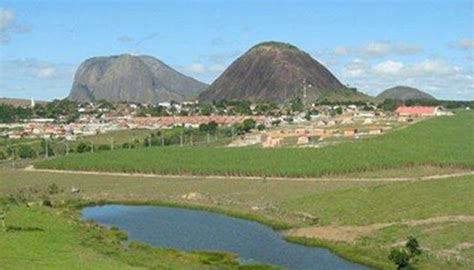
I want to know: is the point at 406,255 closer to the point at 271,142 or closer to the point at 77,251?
the point at 77,251

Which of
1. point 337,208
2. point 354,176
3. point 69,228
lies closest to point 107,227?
point 69,228

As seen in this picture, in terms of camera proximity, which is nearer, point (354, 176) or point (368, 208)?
point (368, 208)

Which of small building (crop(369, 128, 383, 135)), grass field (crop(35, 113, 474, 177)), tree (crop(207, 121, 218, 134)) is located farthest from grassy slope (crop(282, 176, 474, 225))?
tree (crop(207, 121, 218, 134))

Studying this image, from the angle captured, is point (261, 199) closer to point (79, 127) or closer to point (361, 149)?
point (361, 149)

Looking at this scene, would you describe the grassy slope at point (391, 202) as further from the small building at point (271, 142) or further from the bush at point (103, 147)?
the bush at point (103, 147)

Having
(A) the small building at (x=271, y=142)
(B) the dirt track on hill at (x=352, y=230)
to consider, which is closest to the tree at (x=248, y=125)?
(A) the small building at (x=271, y=142)
